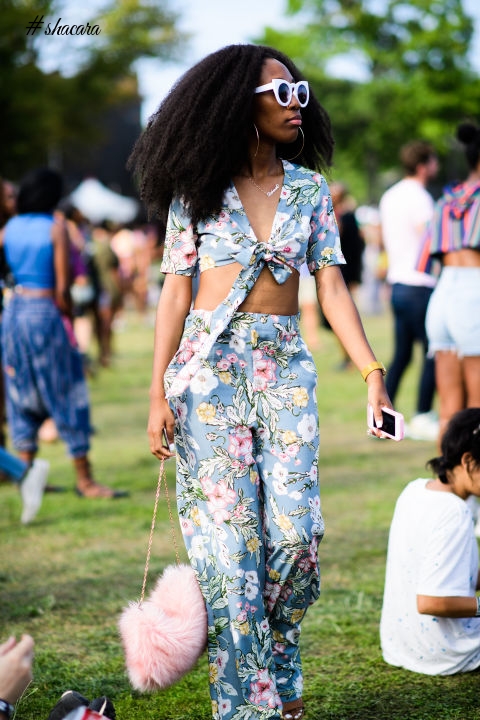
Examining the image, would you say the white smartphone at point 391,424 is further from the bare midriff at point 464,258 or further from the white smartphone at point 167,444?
the bare midriff at point 464,258

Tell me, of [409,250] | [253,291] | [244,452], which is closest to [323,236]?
[253,291]

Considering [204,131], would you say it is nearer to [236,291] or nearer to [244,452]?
[236,291]

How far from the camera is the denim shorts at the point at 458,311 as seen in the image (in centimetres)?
600

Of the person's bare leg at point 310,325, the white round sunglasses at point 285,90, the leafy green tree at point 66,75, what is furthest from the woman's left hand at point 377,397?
the leafy green tree at point 66,75

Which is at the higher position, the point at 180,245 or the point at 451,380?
the point at 180,245

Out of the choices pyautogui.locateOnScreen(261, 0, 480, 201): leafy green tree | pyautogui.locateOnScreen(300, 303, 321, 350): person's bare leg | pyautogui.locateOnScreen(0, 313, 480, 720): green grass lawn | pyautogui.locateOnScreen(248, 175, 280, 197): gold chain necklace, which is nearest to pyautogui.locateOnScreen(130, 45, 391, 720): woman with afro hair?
pyautogui.locateOnScreen(248, 175, 280, 197): gold chain necklace

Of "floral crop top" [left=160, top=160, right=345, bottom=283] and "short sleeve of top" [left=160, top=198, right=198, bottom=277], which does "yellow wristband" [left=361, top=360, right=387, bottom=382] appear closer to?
"floral crop top" [left=160, top=160, right=345, bottom=283]

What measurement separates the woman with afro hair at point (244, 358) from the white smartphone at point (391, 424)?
0.06 meters

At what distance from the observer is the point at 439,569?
147 inches

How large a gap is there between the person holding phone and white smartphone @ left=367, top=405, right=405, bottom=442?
0.79 metres

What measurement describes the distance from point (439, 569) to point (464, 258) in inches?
107

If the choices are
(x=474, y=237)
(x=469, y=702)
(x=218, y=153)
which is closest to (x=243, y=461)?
(x=218, y=153)

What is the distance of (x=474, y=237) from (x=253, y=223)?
2.84 metres

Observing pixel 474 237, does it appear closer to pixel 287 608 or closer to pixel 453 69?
pixel 287 608
